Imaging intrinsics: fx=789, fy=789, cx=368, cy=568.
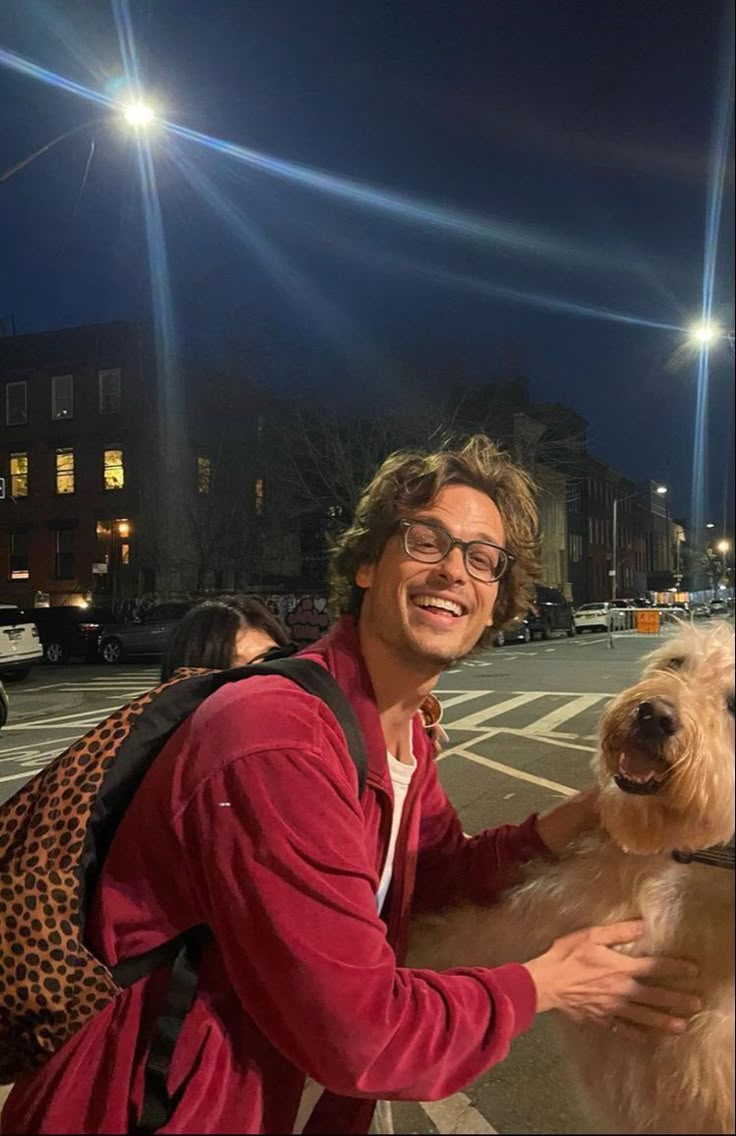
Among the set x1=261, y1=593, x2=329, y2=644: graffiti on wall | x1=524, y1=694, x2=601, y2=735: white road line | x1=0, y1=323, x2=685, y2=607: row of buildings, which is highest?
x1=0, y1=323, x2=685, y2=607: row of buildings

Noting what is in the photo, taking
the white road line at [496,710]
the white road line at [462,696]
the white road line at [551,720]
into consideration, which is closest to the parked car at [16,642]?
the white road line at [551,720]

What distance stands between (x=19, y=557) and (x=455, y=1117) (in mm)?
1906

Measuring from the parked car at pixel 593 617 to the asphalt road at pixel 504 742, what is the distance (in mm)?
46

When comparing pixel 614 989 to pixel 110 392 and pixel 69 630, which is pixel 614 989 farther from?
pixel 69 630

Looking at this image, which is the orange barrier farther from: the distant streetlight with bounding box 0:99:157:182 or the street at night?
the distant streetlight with bounding box 0:99:157:182

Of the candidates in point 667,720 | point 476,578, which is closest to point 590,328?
point 476,578

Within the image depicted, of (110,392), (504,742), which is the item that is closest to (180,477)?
(110,392)

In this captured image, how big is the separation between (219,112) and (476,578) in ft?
3.84

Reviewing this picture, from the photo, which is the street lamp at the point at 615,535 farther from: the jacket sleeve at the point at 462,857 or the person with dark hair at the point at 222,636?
the person with dark hair at the point at 222,636

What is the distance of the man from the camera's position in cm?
88

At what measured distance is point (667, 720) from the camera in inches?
39.6

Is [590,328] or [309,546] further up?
[590,328]

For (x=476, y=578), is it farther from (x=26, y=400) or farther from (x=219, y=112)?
(x=26, y=400)

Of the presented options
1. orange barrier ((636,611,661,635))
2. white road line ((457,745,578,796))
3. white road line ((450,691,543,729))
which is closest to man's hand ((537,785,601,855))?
orange barrier ((636,611,661,635))
